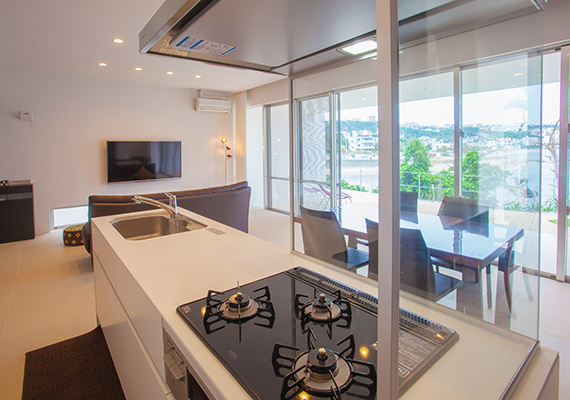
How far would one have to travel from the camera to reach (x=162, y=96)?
6824mm

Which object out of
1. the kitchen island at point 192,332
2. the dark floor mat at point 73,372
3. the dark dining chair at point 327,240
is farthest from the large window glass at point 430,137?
the dark floor mat at point 73,372

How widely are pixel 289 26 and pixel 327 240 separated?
856mm

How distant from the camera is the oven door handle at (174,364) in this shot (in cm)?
90

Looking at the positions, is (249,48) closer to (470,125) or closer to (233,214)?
(470,125)

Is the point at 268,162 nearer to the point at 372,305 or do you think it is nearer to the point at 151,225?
the point at 151,225

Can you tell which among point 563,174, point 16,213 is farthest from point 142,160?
point 563,174

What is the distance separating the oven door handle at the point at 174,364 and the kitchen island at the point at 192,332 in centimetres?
6

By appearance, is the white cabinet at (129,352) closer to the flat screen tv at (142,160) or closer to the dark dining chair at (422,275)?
the dark dining chair at (422,275)

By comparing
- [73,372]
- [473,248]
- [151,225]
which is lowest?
[73,372]

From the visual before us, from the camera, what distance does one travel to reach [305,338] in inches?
34.0

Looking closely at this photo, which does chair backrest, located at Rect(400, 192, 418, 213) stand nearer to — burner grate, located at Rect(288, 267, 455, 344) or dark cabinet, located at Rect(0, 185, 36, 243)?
burner grate, located at Rect(288, 267, 455, 344)

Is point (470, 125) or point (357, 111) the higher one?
point (357, 111)

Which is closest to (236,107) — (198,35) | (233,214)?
(233,214)

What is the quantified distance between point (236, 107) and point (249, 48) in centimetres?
695
